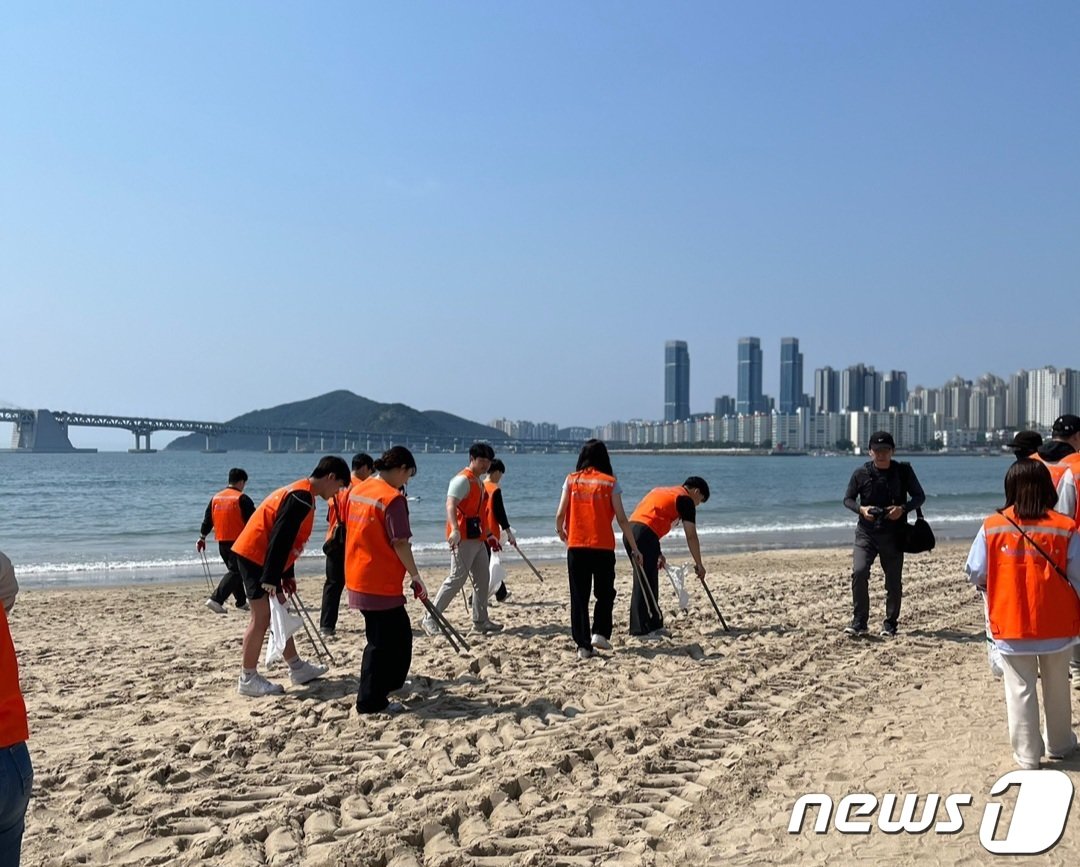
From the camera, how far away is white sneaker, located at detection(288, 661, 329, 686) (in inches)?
251

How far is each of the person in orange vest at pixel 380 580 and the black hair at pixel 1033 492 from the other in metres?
3.39

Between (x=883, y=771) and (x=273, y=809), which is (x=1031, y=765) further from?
(x=273, y=809)

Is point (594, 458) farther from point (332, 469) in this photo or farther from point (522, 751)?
point (522, 751)

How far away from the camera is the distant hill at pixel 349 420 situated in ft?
483

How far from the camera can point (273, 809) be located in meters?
4.14

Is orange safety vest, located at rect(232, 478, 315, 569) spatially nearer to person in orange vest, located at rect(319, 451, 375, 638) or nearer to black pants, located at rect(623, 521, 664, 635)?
person in orange vest, located at rect(319, 451, 375, 638)

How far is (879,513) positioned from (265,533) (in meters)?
5.28

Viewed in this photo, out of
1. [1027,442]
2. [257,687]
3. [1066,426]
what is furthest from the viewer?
[1027,442]

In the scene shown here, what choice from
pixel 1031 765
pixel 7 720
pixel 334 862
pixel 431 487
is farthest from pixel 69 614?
pixel 431 487

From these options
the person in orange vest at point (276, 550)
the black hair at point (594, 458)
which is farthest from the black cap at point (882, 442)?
the person in orange vest at point (276, 550)

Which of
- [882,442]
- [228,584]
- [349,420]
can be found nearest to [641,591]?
[882,442]

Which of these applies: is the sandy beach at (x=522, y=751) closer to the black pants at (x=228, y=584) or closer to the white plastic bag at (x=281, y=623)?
the white plastic bag at (x=281, y=623)

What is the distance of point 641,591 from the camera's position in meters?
8.05

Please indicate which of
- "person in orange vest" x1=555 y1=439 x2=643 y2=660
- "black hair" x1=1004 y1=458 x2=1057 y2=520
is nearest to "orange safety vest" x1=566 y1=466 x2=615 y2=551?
"person in orange vest" x1=555 y1=439 x2=643 y2=660
